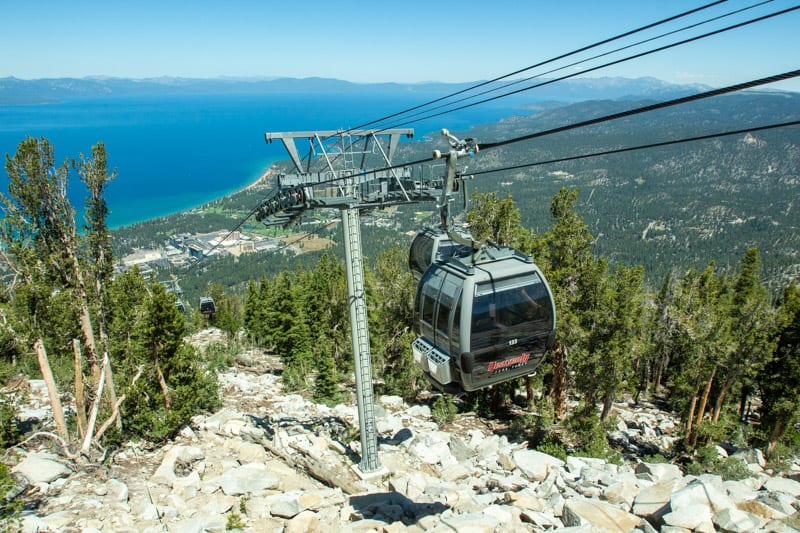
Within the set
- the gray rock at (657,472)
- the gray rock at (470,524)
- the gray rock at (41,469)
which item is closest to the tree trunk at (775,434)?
the gray rock at (657,472)

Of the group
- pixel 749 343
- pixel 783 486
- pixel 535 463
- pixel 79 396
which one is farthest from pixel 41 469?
pixel 749 343

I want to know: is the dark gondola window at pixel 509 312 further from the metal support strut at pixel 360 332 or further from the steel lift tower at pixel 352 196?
the metal support strut at pixel 360 332

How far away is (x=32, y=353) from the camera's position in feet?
39.8

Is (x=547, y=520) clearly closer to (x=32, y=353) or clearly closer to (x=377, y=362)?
(x=32, y=353)

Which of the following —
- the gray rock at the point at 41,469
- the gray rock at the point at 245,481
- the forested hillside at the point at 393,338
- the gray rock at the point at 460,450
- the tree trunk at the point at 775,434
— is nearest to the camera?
the gray rock at the point at 41,469

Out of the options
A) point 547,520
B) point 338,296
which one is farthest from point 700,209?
point 547,520

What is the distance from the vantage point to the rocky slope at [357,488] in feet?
29.2

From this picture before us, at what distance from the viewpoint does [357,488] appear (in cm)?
1188

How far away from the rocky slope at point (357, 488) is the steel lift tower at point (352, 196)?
1.85 metres

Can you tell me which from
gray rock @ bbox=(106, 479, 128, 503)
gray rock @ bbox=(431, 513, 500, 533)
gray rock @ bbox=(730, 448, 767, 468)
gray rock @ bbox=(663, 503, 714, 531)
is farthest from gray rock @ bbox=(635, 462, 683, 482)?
gray rock @ bbox=(106, 479, 128, 503)

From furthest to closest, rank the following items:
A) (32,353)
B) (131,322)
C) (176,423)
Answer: (131,322) → (176,423) → (32,353)

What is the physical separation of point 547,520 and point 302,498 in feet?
16.1

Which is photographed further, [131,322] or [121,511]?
[131,322]

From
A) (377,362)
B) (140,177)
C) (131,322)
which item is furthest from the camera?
(140,177)
